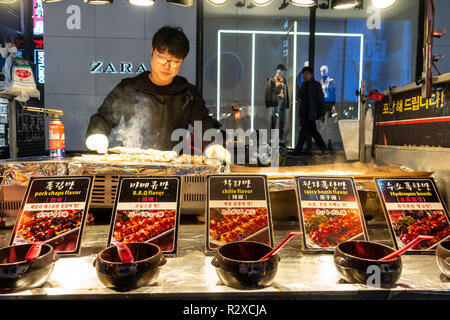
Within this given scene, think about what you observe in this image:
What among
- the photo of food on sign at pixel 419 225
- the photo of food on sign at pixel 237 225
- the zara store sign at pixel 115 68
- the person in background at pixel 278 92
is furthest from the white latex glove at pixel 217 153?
the person in background at pixel 278 92

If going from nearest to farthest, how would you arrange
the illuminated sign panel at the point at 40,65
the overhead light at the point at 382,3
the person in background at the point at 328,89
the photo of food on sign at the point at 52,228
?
1. the photo of food on sign at the point at 52,228
2. the overhead light at the point at 382,3
3. the illuminated sign panel at the point at 40,65
4. the person in background at the point at 328,89

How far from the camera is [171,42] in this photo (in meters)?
2.65

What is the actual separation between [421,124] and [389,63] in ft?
25.9

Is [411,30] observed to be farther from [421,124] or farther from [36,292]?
[36,292]

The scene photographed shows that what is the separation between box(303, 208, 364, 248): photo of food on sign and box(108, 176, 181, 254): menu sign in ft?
1.74

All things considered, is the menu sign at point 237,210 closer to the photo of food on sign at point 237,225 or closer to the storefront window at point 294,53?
the photo of food on sign at point 237,225

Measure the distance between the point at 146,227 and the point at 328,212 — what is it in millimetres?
733

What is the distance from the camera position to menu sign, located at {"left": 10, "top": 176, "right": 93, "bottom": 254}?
1149 millimetres

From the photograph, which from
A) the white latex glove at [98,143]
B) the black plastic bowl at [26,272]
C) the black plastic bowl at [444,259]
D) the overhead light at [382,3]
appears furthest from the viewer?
the overhead light at [382,3]

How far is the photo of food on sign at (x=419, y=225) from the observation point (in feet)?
3.93

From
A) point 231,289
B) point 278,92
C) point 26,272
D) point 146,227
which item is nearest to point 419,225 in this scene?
point 231,289

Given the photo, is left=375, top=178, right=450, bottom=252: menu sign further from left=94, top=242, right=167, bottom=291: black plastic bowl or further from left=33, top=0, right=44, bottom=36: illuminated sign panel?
left=33, top=0, right=44, bottom=36: illuminated sign panel

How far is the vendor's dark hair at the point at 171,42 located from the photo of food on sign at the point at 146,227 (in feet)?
6.08
